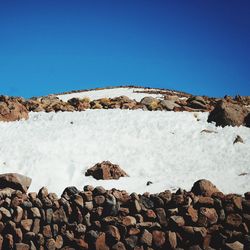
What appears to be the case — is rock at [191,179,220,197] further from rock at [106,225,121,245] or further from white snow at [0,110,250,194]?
rock at [106,225,121,245]

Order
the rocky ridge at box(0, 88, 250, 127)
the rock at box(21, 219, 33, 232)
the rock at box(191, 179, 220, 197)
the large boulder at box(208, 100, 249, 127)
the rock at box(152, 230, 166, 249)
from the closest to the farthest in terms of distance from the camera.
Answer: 1. the rock at box(152, 230, 166, 249)
2. the rock at box(191, 179, 220, 197)
3. the rock at box(21, 219, 33, 232)
4. the large boulder at box(208, 100, 249, 127)
5. the rocky ridge at box(0, 88, 250, 127)

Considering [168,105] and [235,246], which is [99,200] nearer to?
[235,246]

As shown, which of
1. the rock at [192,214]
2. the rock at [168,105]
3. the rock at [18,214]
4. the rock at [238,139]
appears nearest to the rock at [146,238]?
the rock at [192,214]

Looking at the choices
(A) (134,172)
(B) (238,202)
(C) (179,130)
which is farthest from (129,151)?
(B) (238,202)

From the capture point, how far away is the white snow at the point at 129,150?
44.7 feet

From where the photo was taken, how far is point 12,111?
21.4 meters

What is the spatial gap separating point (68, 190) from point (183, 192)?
11.2ft

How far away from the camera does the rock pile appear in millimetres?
10312

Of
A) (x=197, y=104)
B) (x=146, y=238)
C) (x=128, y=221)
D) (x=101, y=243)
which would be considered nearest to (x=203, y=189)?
(x=146, y=238)

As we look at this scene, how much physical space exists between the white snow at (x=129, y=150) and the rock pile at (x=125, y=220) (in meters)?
1.58

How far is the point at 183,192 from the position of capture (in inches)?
436

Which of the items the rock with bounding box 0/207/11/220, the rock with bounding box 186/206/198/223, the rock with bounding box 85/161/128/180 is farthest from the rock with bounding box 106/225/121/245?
the rock with bounding box 85/161/128/180

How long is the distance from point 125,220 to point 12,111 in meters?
12.7

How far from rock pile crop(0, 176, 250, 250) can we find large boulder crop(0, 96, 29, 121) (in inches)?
388
